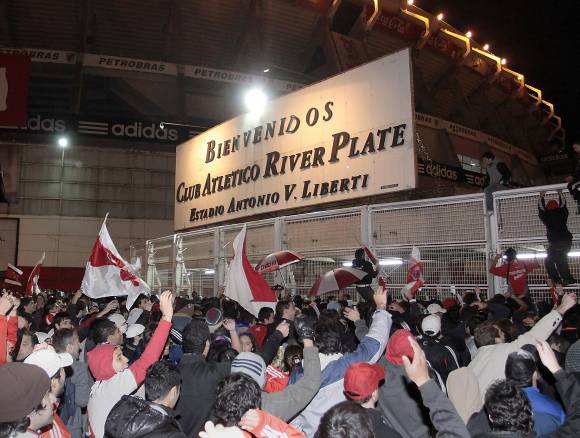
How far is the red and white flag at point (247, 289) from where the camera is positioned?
734cm

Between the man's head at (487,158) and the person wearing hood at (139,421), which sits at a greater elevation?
the man's head at (487,158)

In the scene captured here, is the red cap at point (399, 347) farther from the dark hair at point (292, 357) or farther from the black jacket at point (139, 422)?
the black jacket at point (139, 422)

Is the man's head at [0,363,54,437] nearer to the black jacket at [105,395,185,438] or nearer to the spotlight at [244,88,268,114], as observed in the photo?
the black jacket at [105,395,185,438]

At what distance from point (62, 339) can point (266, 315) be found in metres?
2.84

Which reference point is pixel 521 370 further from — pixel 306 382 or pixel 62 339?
pixel 62 339

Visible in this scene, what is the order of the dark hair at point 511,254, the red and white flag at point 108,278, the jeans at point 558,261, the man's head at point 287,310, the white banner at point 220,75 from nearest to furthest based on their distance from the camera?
1. the man's head at point 287,310
2. the jeans at point 558,261
3. the red and white flag at point 108,278
4. the dark hair at point 511,254
5. the white banner at point 220,75

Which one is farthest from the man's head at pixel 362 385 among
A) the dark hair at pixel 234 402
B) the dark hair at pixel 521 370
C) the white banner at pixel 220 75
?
the white banner at pixel 220 75

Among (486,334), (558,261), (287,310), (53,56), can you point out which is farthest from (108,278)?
(53,56)

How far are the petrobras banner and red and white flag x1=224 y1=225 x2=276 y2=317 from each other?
5.56 meters

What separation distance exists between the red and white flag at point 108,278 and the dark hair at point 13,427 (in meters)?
6.16

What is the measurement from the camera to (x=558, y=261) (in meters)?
8.41

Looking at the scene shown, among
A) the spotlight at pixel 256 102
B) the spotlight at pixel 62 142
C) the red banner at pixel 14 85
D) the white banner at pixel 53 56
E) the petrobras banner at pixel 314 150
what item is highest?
the white banner at pixel 53 56

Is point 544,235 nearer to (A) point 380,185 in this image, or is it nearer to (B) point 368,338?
(A) point 380,185

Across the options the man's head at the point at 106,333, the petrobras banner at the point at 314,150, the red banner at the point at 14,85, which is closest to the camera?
the man's head at the point at 106,333
